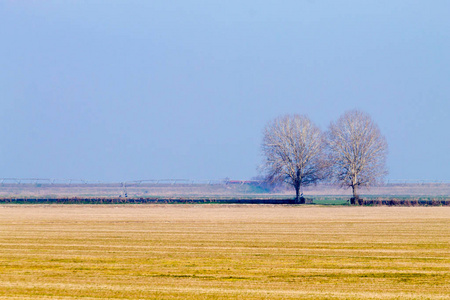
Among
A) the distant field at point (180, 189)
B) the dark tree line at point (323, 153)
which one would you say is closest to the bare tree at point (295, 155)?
the dark tree line at point (323, 153)

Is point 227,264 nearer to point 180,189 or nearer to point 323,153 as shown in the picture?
point 323,153

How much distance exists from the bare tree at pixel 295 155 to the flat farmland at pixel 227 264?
1956 inches

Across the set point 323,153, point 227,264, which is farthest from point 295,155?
point 227,264

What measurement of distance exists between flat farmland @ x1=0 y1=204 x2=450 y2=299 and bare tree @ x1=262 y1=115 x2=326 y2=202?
1956 inches

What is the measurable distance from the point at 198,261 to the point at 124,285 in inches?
153

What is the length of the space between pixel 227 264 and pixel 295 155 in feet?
203

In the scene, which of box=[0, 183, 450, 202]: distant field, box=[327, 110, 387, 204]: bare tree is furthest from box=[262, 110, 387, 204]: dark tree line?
box=[0, 183, 450, 202]: distant field

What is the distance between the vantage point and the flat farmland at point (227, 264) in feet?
42.3

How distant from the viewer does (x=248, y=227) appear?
2944 cm

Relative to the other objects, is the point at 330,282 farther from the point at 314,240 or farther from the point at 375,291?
the point at 314,240

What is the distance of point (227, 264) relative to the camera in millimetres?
16641

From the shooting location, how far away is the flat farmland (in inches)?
508

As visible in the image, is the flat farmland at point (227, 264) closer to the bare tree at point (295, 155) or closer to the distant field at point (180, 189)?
the bare tree at point (295, 155)

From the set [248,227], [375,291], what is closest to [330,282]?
[375,291]
